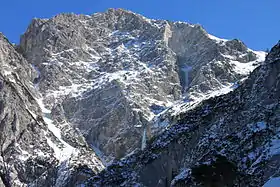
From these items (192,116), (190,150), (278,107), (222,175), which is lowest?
(222,175)

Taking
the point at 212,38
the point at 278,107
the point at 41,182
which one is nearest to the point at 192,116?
the point at 278,107

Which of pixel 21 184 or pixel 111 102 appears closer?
pixel 21 184

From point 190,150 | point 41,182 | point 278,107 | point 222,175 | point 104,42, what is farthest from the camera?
point 104,42

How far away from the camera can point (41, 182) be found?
386 ft

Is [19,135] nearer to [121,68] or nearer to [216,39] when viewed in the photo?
[121,68]

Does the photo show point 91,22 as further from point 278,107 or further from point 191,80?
point 278,107

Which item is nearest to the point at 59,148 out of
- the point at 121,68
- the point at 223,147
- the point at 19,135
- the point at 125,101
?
the point at 19,135

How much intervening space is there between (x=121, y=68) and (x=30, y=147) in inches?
2002

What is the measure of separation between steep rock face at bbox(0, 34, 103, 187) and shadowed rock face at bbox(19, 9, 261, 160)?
10.6 metres

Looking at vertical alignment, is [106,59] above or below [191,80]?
above

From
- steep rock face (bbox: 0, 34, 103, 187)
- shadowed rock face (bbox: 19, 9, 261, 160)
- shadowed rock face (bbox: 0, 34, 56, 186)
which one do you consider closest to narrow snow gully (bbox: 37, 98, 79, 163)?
steep rock face (bbox: 0, 34, 103, 187)

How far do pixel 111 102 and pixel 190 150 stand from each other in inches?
3228

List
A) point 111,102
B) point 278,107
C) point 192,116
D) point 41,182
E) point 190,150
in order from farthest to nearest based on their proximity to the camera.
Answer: point 111,102 → point 41,182 → point 192,116 → point 190,150 → point 278,107

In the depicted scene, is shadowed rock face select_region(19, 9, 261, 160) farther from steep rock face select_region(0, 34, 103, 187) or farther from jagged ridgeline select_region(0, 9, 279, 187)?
steep rock face select_region(0, 34, 103, 187)
